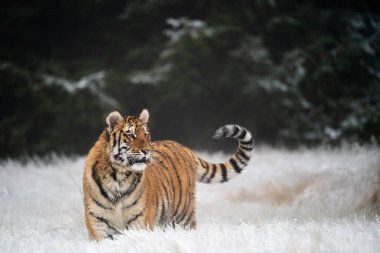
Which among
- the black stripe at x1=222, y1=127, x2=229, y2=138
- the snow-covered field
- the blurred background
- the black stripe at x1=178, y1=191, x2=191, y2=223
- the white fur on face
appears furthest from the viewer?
the blurred background

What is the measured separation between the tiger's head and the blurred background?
775 centimetres

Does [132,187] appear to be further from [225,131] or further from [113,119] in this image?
[225,131]

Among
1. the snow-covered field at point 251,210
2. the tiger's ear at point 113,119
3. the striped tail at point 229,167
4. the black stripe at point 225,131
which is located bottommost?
the snow-covered field at point 251,210

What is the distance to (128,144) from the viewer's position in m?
4.35

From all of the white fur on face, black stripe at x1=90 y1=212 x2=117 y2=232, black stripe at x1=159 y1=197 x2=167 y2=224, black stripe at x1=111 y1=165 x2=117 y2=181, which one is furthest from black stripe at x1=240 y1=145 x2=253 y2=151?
black stripe at x1=90 y1=212 x2=117 y2=232

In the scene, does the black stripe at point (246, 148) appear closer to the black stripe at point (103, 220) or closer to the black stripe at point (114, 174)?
the black stripe at point (114, 174)

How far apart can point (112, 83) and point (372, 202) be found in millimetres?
7794

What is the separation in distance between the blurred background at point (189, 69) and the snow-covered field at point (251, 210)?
2.82 meters

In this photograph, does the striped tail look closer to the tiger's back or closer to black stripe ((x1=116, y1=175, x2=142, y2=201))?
the tiger's back

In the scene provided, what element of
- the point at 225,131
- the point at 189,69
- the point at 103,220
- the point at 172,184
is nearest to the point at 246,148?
the point at 225,131

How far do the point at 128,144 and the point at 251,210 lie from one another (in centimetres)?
312

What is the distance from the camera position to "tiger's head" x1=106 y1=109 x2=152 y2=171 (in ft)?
14.2

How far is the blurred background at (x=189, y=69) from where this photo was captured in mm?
12711

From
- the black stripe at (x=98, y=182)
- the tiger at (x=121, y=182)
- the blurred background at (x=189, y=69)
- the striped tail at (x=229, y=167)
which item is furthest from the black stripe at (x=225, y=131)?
the blurred background at (x=189, y=69)
